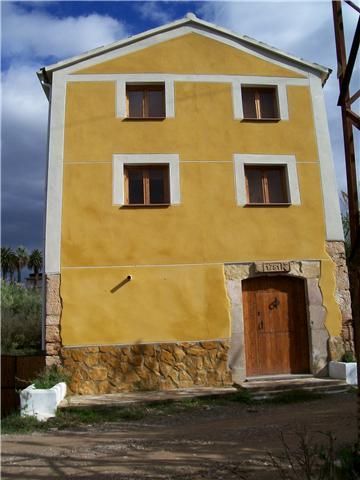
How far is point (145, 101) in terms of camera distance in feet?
36.6

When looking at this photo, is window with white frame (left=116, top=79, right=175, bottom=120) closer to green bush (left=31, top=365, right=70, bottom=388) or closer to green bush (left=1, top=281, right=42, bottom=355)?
green bush (left=31, top=365, right=70, bottom=388)

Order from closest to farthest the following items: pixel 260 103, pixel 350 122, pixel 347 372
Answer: pixel 350 122, pixel 347 372, pixel 260 103

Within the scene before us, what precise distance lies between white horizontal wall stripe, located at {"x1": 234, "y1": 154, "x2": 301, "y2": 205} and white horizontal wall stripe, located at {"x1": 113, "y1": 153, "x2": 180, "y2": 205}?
1.43 m

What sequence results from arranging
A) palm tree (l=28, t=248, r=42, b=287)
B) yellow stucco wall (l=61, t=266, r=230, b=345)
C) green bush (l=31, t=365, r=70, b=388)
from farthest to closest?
palm tree (l=28, t=248, r=42, b=287)
yellow stucco wall (l=61, t=266, r=230, b=345)
green bush (l=31, t=365, r=70, b=388)

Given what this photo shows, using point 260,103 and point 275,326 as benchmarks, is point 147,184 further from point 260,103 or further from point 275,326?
point 275,326

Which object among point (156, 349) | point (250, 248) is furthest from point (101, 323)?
point (250, 248)

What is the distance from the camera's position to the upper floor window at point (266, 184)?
35.9 feet

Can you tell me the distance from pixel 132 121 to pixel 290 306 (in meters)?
5.69

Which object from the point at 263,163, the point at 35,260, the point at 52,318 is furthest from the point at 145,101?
the point at 35,260

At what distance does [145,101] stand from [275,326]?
20.3ft

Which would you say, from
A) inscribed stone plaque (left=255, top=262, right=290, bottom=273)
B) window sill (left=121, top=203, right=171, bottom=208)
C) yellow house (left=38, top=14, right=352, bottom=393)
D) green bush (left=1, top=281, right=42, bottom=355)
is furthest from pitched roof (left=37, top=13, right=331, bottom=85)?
green bush (left=1, top=281, right=42, bottom=355)

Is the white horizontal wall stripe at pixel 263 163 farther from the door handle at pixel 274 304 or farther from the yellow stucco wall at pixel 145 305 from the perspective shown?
the door handle at pixel 274 304

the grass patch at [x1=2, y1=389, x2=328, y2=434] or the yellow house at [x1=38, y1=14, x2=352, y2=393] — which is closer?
the grass patch at [x1=2, y1=389, x2=328, y2=434]

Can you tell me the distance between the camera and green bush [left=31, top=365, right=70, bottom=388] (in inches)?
341
